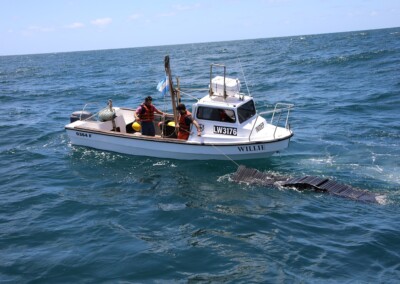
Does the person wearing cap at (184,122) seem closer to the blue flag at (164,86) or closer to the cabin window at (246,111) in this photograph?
the blue flag at (164,86)

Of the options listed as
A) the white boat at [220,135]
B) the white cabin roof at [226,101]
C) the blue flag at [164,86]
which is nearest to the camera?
the white boat at [220,135]

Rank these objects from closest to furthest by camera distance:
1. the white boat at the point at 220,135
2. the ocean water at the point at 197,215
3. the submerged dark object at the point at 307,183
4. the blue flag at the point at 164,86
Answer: the ocean water at the point at 197,215 < the submerged dark object at the point at 307,183 < the white boat at the point at 220,135 < the blue flag at the point at 164,86

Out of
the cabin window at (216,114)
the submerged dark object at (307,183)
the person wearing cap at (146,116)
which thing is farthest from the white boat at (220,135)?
the submerged dark object at (307,183)

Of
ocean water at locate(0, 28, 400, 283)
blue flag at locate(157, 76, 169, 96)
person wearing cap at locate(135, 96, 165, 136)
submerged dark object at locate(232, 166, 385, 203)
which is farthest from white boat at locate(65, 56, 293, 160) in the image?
submerged dark object at locate(232, 166, 385, 203)

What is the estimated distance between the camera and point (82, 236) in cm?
1136

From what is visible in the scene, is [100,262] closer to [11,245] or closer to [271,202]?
[11,245]

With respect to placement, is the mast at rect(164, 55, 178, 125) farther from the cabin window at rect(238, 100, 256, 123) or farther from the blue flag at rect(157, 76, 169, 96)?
the cabin window at rect(238, 100, 256, 123)

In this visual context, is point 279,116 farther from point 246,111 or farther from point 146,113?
point 146,113

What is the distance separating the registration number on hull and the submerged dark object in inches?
58.9

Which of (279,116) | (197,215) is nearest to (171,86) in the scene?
(279,116)

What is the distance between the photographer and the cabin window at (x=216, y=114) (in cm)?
1570

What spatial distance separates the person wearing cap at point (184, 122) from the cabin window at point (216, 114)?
385 mm

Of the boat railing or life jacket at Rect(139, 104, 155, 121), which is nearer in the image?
the boat railing

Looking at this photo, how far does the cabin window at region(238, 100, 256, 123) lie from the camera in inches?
622
